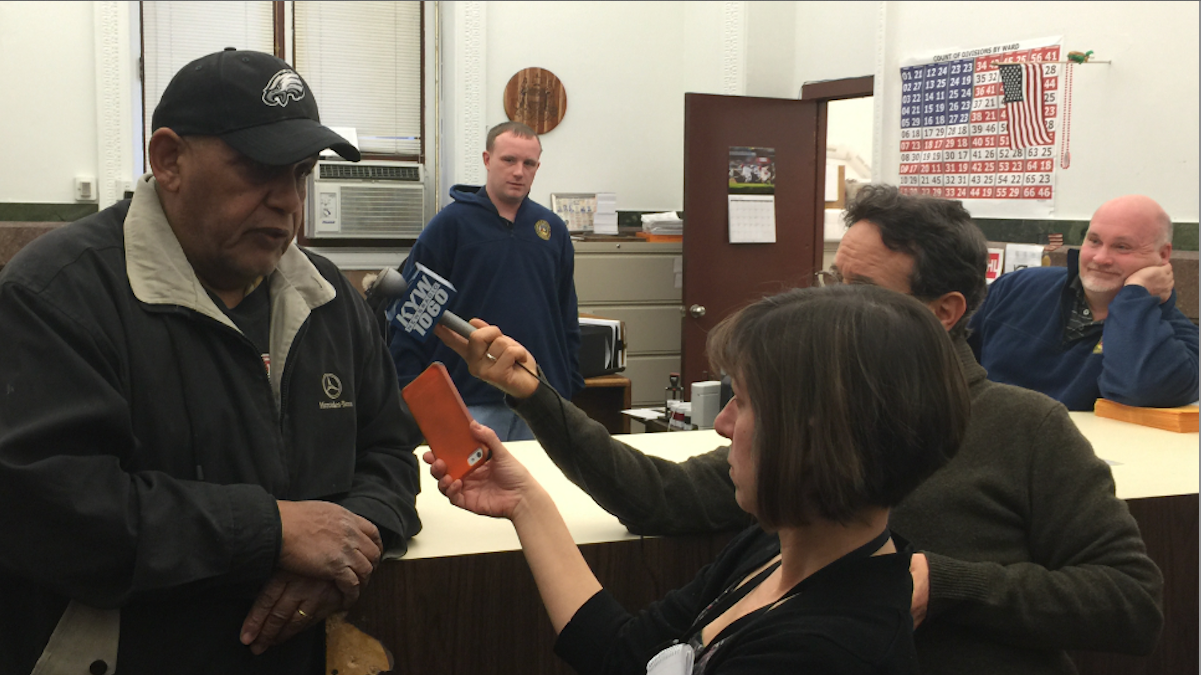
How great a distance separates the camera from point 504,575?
1537mm

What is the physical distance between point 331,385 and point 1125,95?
3914 mm

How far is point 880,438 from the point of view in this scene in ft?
3.19

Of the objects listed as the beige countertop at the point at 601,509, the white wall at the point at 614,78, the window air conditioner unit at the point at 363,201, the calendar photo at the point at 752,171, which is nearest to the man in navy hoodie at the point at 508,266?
the beige countertop at the point at 601,509

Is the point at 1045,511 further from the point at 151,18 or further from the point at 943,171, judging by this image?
the point at 151,18

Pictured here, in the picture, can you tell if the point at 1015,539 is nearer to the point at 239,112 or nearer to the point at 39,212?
the point at 239,112

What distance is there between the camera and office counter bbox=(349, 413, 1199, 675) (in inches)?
58.5

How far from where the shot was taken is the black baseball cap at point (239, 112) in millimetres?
1286

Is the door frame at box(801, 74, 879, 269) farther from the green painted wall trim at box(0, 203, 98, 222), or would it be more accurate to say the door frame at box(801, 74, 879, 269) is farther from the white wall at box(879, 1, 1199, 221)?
the green painted wall trim at box(0, 203, 98, 222)

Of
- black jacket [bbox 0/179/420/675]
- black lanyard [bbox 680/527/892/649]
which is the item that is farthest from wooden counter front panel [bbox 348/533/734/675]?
black lanyard [bbox 680/527/892/649]

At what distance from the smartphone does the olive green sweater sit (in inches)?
7.0

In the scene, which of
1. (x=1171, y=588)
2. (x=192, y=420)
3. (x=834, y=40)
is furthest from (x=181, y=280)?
(x=834, y=40)

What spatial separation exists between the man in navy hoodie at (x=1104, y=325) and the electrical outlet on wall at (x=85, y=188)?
4715 millimetres

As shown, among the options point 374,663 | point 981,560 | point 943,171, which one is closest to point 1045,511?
point 981,560

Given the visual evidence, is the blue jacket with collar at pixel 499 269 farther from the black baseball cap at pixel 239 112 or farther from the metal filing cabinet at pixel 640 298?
the black baseball cap at pixel 239 112
